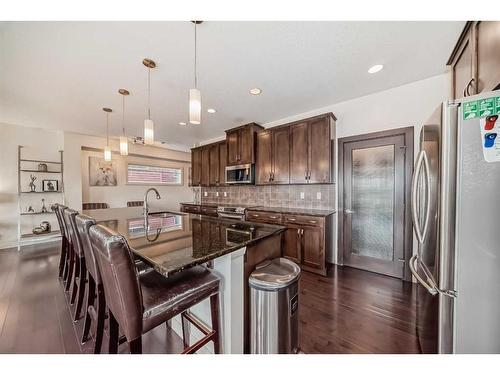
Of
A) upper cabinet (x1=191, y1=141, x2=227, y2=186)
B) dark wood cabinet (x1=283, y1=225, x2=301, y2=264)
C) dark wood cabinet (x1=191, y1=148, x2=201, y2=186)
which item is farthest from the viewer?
dark wood cabinet (x1=191, y1=148, x2=201, y2=186)

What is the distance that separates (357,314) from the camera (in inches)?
71.7

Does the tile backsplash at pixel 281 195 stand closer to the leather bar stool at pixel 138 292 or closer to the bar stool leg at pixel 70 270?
the leather bar stool at pixel 138 292

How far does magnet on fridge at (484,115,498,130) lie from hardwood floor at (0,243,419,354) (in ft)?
5.17

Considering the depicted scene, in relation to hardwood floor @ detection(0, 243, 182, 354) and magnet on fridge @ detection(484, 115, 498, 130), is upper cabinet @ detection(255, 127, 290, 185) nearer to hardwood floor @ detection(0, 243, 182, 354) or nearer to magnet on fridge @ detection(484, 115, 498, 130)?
magnet on fridge @ detection(484, 115, 498, 130)

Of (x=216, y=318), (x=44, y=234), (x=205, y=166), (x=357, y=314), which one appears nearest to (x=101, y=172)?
(x=44, y=234)

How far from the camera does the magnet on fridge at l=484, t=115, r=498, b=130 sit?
89cm

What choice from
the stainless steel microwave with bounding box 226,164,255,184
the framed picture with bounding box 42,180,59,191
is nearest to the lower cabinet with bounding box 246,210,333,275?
the stainless steel microwave with bounding box 226,164,255,184

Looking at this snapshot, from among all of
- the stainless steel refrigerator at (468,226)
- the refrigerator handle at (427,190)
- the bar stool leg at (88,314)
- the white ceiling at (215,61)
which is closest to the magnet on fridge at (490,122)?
Result: the stainless steel refrigerator at (468,226)

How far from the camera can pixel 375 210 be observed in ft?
8.93

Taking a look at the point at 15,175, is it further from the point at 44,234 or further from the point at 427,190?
the point at 427,190

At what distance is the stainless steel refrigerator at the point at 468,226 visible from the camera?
89 centimetres
